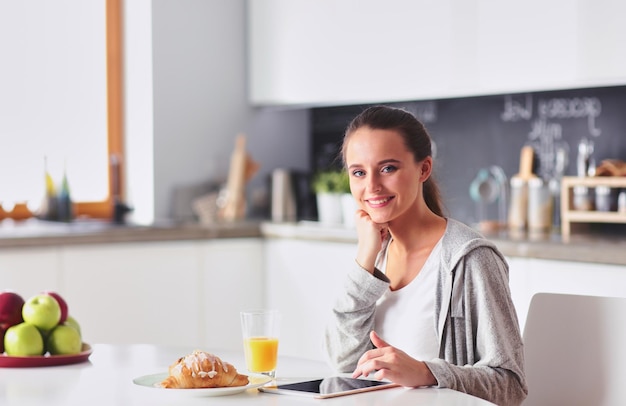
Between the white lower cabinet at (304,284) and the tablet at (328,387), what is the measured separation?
186 cm

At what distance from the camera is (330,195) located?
13.5 ft

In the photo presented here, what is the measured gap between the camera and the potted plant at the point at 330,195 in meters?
4.09

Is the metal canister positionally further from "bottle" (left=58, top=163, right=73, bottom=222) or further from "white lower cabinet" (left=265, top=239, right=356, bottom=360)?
"bottle" (left=58, top=163, right=73, bottom=222)

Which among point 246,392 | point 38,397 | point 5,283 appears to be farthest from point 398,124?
point 5,283

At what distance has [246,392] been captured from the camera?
5.49 feet

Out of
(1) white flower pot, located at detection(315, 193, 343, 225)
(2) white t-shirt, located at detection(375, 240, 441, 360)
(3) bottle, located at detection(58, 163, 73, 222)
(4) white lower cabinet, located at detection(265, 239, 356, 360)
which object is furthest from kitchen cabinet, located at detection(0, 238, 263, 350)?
(2) white t-shirt, located at detection(375, 240, 441, 360)

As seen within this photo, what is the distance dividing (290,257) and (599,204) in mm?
1251

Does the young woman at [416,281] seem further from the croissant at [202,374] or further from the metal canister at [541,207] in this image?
the metal canister at [541,207]

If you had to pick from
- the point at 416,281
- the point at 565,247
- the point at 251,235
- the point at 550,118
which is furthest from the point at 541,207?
the point at 416,281

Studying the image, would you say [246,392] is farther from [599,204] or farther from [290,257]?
[290,257]

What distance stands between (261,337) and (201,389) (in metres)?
0.19

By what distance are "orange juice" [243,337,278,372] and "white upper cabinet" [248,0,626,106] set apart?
173 centimetres

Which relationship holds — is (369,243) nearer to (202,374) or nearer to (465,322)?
(465,322)

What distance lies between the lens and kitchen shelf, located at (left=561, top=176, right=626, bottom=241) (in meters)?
3.12
